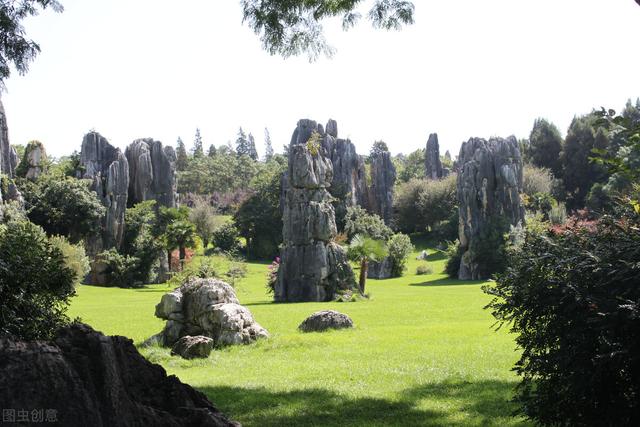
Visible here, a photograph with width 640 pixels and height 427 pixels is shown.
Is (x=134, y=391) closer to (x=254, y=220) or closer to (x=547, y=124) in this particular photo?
(x=254, y=220)

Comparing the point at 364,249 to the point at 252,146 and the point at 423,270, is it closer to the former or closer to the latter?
the point at 423,270

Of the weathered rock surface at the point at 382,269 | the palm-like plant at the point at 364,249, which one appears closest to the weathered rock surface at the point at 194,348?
the palm-like plant at the point at 364,249

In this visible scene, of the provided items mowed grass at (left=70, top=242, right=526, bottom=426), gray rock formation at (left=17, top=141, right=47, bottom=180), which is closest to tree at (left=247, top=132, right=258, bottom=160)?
gray rock formation at (left=17, top=141, right=47, bottom=180)

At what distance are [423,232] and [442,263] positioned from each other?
57.5ft

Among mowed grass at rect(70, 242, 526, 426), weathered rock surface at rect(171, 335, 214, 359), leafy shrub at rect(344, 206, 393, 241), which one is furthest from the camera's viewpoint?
leafy shrub at rect(344, 206, 393, 241)

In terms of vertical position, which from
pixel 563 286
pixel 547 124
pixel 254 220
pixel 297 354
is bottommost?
pixel 297 354

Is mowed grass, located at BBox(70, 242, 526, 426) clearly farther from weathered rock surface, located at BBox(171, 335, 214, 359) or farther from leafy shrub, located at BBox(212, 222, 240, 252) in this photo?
leafy shrub, located at BBox(212, 222, 240, 252)

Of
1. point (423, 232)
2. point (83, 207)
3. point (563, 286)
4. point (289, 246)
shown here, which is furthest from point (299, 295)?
point (423, 232)

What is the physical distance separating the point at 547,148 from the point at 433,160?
21.0 metres

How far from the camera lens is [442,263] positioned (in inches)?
2203

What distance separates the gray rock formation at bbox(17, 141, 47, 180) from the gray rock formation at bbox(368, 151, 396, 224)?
3716cm

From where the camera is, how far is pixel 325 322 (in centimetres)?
1791

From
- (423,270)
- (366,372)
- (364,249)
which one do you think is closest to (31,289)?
(366,372)

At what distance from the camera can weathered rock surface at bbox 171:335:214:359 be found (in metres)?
14.0
